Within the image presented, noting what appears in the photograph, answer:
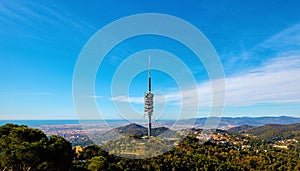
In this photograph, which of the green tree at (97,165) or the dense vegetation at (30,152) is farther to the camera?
the green tree at (97,165)

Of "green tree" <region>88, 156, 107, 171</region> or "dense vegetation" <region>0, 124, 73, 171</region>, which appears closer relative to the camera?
"dense vegetation" <region>0, 124, 73, 171</region>

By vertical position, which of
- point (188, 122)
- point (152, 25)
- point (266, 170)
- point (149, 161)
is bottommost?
point (266, 170)

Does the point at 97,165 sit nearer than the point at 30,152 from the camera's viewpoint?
No

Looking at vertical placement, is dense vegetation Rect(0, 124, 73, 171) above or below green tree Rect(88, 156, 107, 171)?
above

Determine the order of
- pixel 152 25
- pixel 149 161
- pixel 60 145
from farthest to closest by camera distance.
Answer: pixel 149 161 → pixel 60 145 → pixel 152 25

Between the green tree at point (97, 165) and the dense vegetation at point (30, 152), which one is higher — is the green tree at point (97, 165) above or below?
below

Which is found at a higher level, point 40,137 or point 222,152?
point 40,137

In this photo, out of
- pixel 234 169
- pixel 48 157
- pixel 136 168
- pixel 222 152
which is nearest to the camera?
pixel 48 157

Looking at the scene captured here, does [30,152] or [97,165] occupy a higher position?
[30,152]

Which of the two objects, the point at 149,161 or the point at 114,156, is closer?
the point at 114,156

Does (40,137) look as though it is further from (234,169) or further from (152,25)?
(234,169)

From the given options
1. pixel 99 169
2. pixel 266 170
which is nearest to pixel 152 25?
pixel 99 169
